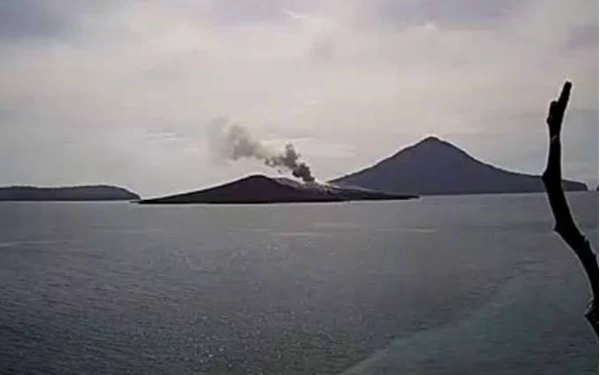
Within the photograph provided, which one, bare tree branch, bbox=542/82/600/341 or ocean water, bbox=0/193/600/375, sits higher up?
bare tree branch, bbox=542/82/600/341

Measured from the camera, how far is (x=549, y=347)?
1071cm

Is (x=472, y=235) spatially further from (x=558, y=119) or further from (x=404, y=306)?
(x=558, y=119)

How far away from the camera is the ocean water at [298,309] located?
10.5 m

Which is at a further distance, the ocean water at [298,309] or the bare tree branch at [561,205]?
the ocean water at [298,309]

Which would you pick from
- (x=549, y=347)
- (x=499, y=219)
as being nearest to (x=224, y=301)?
(x=549, y=347)

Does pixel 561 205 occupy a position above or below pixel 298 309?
above

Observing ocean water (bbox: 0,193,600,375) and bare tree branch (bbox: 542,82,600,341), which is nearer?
bare tree branch (bbox: 542,82,600,341)

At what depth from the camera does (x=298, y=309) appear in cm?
1459

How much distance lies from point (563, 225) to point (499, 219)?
4622 centimetres

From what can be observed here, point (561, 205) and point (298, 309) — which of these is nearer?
point (561, 205)

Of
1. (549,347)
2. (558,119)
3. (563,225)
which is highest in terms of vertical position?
(558,119)

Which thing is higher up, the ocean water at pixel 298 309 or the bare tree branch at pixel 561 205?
the bare tree branch at pixel 561 205

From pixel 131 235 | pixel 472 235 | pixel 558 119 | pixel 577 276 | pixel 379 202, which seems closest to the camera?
pixel 558 119

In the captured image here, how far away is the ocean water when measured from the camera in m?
10.5
